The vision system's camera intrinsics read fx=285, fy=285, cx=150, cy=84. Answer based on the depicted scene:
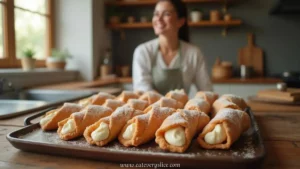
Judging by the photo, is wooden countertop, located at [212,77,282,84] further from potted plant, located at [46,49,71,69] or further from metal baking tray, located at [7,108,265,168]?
metal baking tray, located at [7,108,265,168]

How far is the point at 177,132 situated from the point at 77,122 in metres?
0.24

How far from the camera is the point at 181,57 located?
1976mm

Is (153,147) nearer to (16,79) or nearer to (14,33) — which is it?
(16,79)

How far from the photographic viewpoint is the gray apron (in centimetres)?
194

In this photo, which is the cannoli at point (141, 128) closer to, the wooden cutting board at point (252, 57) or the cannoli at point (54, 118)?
the cannoli at point (54, 118)

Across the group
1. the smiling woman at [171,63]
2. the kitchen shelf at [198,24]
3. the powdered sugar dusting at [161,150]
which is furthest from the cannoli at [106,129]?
the kitchen shelf at [198,24]

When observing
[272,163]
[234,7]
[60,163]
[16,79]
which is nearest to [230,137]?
[272,163]

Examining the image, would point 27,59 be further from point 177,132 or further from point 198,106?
point 177,132

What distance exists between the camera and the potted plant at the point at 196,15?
3111 millimetres

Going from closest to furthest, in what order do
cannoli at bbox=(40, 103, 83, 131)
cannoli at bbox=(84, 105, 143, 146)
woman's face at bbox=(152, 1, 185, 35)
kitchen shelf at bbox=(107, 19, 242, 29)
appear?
1. cannoli at bbox=(84, 105, 143, 146)
2. cannoli at bbox=(40, 103, 83, 131)
3. woman's face at bbox=(152, 1, 185, 35)
4. kitchen shelf at bbox=(107, 19, 242, 29)

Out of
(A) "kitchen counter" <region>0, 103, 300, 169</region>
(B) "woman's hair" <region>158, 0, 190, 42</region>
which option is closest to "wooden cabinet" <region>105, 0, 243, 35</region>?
(B) "woman's hair" <region>158, 0, 190, 42</region>

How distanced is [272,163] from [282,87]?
872 millimetres

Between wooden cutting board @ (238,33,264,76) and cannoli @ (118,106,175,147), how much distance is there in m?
2.81

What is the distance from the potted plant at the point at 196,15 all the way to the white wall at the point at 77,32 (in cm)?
109
